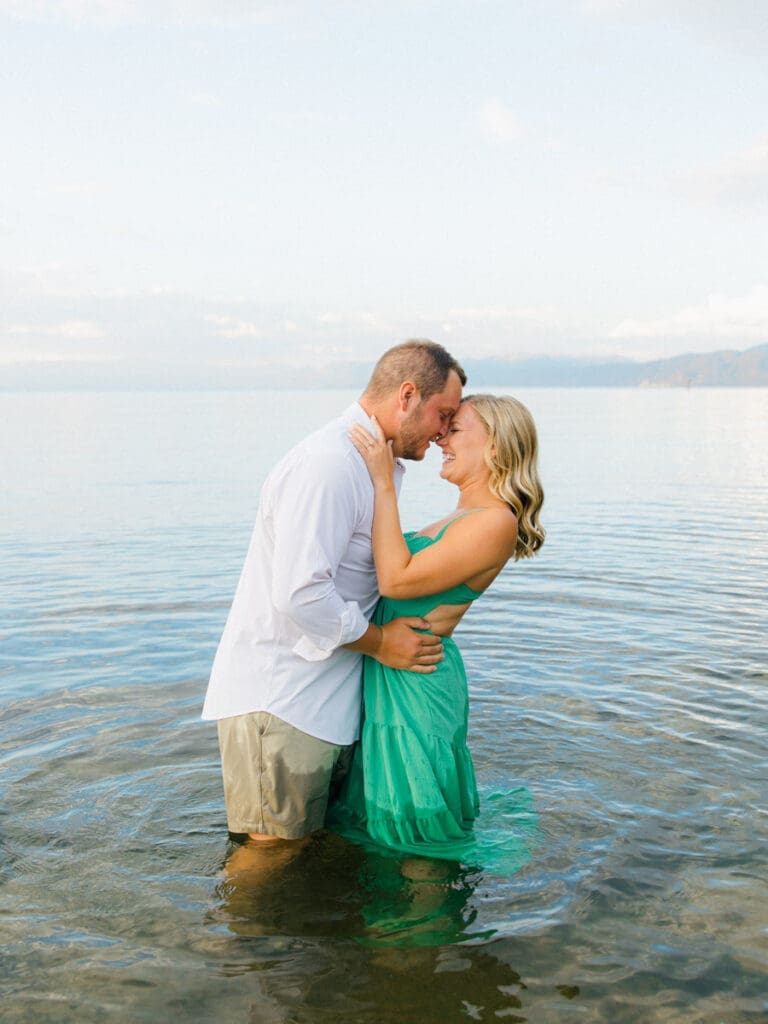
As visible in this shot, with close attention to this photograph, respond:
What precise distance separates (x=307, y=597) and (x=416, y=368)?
1.20m

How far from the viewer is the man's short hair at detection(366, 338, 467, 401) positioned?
179 inches

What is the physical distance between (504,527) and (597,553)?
11186 mm

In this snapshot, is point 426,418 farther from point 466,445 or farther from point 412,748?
point 412,748

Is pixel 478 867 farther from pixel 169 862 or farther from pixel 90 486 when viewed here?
pixel 90 486

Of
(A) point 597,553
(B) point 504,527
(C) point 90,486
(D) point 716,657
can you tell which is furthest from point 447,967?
(C) point 90,486

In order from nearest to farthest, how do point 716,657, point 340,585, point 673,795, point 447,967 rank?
point 447,967
point 340,585
point 673,795
point 716,657

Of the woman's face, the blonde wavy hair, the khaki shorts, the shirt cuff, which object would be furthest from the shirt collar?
the khaki shorts

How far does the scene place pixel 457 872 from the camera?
5203 mm

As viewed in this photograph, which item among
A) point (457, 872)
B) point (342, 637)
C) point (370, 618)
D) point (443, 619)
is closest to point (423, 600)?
point (443, 619)

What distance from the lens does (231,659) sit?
470cm

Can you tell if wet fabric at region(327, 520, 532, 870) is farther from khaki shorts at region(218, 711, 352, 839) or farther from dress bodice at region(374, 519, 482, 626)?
khaki shorts at region(218, 711, 352, 839)

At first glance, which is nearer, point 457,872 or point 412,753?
point 412,753

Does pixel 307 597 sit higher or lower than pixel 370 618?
higher

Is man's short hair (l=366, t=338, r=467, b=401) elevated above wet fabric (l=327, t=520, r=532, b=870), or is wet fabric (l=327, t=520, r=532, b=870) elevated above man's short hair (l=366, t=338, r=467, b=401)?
man's short hair (l=366, t=338, r=467, b=401)
